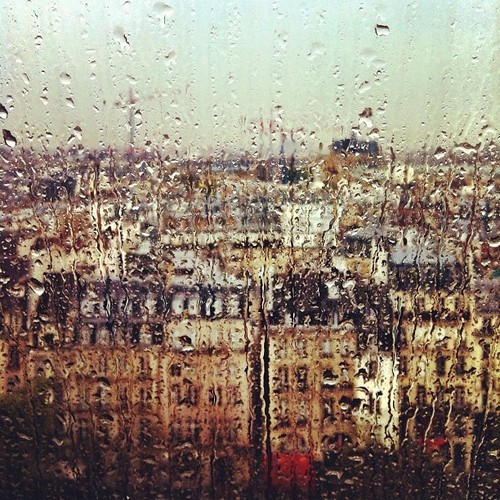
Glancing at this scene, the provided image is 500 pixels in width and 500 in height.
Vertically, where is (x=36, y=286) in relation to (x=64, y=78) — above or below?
below

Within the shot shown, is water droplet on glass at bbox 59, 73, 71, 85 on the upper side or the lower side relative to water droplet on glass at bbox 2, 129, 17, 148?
upper

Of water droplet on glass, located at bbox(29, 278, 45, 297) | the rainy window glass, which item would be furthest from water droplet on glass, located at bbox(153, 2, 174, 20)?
water droplet on glass, located at bbox(29, 278, 45, 297)

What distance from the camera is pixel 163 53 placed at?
90 cm

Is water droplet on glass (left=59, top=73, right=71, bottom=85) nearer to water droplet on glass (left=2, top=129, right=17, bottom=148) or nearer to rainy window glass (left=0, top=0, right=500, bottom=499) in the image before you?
rainy window glass (left=0, top=0, right=500, bottom=499)

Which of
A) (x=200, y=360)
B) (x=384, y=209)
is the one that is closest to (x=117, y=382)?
(x=200, y=360)

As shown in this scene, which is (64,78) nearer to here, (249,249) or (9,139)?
(9,139)

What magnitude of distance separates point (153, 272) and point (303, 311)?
0.30 meters

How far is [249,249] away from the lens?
958mm

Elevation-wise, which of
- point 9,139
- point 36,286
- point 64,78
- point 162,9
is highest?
point 162,9

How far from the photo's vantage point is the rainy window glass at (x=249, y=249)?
2.92 ft

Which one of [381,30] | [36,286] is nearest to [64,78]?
[36,286]

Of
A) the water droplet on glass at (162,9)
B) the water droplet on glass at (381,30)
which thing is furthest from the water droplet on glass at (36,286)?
the water droplet on glass at (381,30)

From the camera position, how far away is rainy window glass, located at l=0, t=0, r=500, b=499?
89 cm

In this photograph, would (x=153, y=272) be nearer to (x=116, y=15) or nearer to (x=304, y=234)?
(x=304, y=234)
